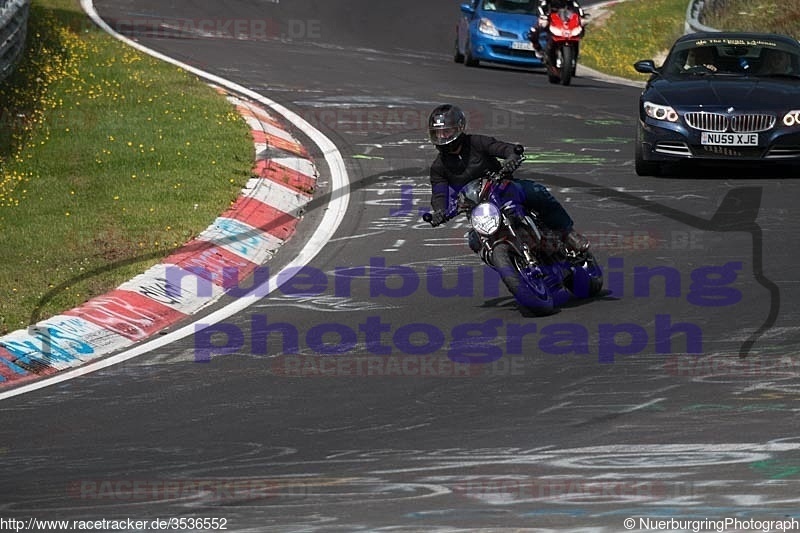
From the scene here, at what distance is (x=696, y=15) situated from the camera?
2967cm

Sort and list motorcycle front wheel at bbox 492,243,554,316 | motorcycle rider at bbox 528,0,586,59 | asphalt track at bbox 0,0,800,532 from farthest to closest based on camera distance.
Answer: motorcycle rider at bbox 528,0,586,59 → motorcycle front wheel at bbox 492,243,554,316 → asphalt track at bbox 0,0,800,532

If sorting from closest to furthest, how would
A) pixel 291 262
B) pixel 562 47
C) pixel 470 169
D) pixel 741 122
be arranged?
pixel 470 169 → pixel 291 262 → pixel 741 122 → pixel 562 47

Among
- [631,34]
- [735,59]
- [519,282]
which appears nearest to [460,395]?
[519,282]

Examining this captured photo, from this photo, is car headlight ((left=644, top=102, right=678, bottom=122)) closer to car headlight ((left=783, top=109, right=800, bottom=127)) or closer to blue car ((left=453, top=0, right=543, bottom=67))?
car headlight ((left=783, top=109, right=800, bottom=127))

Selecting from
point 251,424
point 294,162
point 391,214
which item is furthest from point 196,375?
point 294,162

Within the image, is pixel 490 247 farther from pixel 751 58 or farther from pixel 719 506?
pixel 751 58

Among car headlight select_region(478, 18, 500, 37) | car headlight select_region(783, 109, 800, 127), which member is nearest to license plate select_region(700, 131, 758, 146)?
car headlight select_region(783, 109, 800, 127)

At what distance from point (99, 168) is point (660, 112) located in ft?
18.8

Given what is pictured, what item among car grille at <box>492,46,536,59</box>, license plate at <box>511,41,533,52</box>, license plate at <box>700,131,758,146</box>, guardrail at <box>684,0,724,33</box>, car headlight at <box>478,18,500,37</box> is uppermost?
guardrail at <box>684,0,724,33</box>

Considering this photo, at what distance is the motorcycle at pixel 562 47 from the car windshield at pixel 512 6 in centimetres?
243

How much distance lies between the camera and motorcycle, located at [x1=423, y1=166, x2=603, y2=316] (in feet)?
34.9

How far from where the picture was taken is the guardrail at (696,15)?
27625 mm

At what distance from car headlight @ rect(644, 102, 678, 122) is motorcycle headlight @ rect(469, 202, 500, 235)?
5671 mm

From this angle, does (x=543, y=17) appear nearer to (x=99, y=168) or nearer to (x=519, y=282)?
(x=99, y=168)
